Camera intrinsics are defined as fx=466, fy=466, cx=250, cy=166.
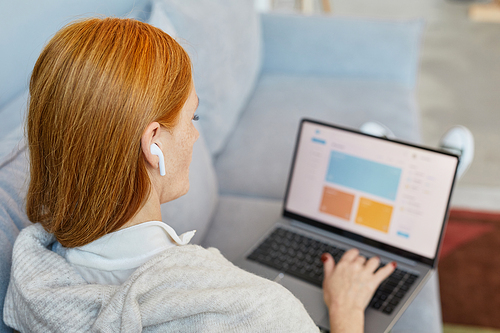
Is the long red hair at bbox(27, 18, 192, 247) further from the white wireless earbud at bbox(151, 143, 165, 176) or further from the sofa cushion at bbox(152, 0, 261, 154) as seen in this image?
the sofa cushion at bbox(152, 0, 261, 154)

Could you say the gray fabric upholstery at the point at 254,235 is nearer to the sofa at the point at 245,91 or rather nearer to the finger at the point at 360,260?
the sofa at the point at 245,91

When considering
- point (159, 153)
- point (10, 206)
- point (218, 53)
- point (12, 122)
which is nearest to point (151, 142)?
point (159, 153)

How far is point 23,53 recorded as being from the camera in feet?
3.01

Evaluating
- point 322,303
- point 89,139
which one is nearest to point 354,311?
point 322,303

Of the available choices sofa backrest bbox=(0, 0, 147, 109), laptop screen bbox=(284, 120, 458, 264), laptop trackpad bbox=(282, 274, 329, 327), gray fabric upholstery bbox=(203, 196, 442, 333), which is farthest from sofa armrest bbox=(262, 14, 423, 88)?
laptop trackpad bbox=(282, 274, 329, 327)

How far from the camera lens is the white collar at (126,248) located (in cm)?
62

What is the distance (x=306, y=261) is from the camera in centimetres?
103

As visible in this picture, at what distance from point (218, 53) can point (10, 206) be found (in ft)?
2.89

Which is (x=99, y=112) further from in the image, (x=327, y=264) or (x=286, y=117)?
(x=286, y=117)

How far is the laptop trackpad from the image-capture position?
0.88 meters

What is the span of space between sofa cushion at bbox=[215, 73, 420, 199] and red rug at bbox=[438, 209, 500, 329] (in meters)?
0.46

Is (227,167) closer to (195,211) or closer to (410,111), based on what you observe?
(195,211)

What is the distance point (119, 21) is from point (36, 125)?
162mm

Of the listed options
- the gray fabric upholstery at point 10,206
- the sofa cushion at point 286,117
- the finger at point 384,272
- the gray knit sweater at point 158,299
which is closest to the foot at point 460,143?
the sofa cushion at point 286,117
